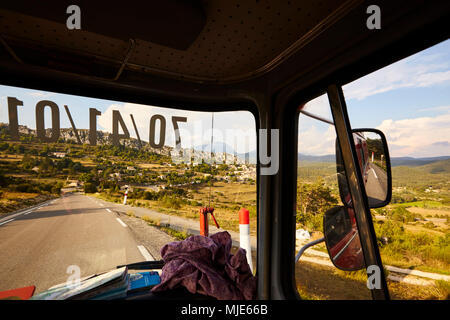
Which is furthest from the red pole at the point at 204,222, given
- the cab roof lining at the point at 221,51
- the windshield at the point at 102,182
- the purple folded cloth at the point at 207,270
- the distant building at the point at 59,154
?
the distant building at the point at 59,154

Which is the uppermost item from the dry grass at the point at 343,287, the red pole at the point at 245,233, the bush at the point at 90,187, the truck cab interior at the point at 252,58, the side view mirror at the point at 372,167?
the truck cab interior at the point at 252,58

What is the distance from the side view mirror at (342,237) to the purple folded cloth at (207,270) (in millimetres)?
457

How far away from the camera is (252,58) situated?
1108mm

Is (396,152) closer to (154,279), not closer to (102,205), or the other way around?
(154,279)

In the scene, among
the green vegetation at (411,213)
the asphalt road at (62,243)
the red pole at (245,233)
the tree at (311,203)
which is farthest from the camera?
the red pole at (245,233)

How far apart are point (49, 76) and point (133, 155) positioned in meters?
0.53

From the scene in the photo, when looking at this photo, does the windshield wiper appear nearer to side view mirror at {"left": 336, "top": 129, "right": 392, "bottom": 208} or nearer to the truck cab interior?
the truck cab interior

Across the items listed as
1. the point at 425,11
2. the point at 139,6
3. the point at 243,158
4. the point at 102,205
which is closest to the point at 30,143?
the point at 102,205

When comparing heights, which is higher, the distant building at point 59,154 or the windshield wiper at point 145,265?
the distant building at point 59,154

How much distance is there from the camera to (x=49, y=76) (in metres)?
1.00

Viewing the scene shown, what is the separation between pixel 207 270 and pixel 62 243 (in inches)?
29.0

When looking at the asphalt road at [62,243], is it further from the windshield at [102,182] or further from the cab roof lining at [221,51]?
the cab roof lining at [221,51]

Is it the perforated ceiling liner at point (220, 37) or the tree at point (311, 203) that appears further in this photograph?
the tree at point (311, 203)

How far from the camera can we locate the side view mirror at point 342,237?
3.28 feet
